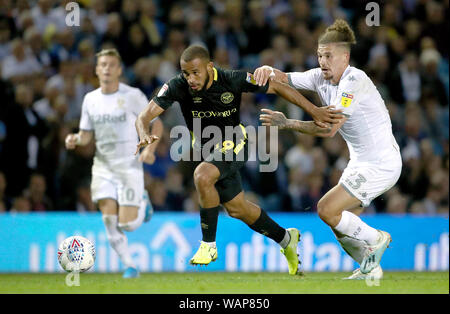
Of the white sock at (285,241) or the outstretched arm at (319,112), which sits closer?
the outstretched arm at (319,112)

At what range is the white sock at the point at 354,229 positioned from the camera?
7281mm

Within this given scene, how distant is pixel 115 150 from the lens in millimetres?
9391

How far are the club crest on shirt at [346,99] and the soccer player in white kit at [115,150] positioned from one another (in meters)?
2.95

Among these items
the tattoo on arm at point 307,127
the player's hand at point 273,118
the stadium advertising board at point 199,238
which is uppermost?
the player's hand at point 273,118

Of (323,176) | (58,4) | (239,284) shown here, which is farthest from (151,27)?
(239,284)

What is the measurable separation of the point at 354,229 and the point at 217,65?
6.19 metres

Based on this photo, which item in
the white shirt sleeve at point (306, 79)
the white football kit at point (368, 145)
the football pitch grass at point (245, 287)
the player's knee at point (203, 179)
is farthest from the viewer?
the white shirt sleeve at point (306, 79)

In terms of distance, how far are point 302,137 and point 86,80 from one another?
11.9 feet

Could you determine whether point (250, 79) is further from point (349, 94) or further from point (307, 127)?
point (349, 94)

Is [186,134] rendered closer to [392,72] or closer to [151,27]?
[151,27]

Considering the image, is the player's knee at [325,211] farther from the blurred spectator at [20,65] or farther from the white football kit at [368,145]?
the blurred spectator at [20,65]

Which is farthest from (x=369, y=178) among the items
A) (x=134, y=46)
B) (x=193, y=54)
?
(x=134, y=46)

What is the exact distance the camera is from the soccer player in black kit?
23.3 ft

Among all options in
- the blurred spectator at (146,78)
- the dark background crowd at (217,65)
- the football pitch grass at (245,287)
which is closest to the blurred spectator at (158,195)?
the dark background crowd at (217,65)
